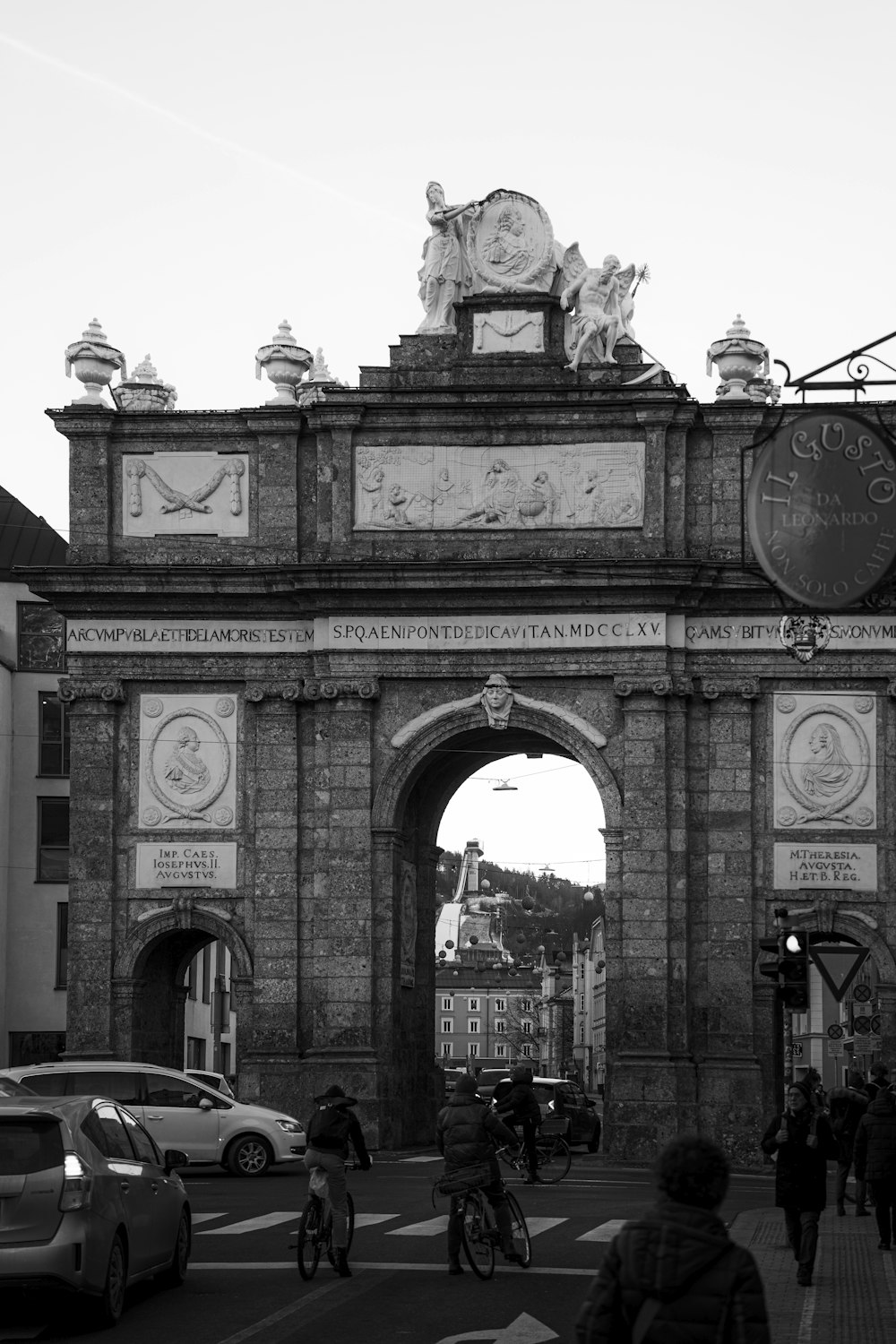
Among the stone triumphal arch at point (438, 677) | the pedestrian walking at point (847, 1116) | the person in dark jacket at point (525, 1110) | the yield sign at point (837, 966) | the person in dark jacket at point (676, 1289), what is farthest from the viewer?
the stone triumphal arch at point (438, 677)

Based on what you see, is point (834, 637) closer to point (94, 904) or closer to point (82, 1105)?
point (94, 904)

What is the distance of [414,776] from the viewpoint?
136 ft

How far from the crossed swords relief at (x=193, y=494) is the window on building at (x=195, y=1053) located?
88.5ft

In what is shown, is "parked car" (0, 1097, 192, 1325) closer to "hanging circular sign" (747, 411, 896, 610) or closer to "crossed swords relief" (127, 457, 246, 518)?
"hanging circular sign" (747, 411, 896, 610)

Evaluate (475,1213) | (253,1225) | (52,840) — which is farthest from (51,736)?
(475,1213)

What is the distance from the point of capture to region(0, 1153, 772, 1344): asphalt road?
52.4 ft

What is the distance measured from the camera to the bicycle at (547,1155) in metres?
31.5

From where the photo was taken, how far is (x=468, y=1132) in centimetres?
1947

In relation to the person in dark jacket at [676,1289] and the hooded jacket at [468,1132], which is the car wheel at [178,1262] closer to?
the hooded jacket at [468,1132]

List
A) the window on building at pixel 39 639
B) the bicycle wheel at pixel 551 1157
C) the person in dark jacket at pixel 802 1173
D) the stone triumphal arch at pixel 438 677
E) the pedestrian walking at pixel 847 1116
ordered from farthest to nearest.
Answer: the window on building at pixel 39 639, the stone triumphal arch at pixel 438 677, the bicycle wheel at pixel 551 1157, the pedestrian walking at pixel 847 1116, the person in dark jacket at pixel 802 1173

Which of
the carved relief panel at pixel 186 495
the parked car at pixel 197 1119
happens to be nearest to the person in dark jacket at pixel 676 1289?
the parked car at pixel 197 1119

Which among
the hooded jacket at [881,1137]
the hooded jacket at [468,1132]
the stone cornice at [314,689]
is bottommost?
the hooded jacket at [881,1137]

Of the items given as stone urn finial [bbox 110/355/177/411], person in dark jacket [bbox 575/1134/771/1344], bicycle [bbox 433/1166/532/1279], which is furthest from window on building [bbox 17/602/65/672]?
person in dark jacket [bbox 575/1134/771/1344]

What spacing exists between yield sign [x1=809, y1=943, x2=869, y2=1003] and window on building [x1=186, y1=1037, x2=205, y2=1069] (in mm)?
39324
